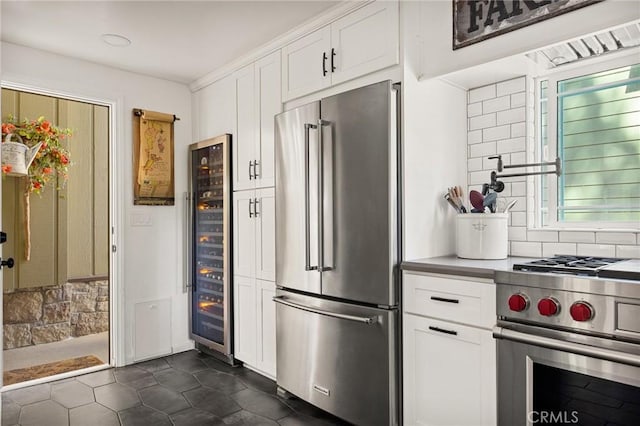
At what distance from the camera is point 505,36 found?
1920 mm

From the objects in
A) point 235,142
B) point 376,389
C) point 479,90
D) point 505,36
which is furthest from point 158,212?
point 505,36

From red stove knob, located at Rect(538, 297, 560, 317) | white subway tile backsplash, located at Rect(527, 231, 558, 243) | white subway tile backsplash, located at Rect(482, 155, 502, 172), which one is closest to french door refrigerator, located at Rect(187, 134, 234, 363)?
white subway tile backsplash, located at Rect(482, 155, 502, 172)

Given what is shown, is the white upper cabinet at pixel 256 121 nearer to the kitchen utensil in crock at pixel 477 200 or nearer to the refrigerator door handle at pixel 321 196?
the refrigerator door handle at pixel 321 196

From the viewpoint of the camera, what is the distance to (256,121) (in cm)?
318

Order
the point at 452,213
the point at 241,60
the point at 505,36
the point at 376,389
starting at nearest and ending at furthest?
the point at 505,36
the point at 376,389
the point at 452,213
the point at 241,60

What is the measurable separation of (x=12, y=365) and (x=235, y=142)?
268 cm

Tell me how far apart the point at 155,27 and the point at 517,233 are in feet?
8.56

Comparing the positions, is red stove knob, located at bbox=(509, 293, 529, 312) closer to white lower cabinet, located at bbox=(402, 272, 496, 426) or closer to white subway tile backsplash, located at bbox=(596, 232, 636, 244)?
white lower cabinet, located at bbox=(402, 272, 496, 426)

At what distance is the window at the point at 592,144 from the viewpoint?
2.07 metres

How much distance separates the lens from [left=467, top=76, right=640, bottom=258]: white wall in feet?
7.13

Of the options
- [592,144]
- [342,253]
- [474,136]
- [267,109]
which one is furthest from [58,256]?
[592,144]

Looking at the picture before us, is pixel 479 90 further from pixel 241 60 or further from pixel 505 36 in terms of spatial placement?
pixel 241 60

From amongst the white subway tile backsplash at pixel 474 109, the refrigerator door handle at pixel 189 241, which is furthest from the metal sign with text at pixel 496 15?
the refrigerator door handle at pixel 189 241

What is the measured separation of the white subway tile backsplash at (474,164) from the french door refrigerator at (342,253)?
0.67 meters
